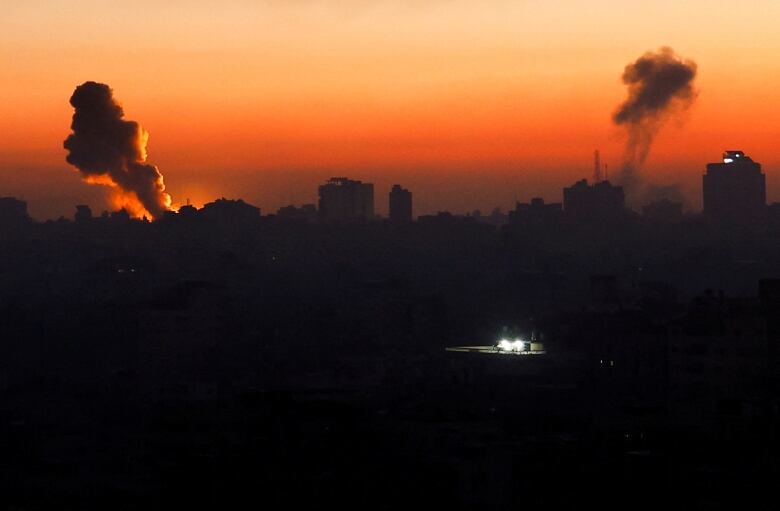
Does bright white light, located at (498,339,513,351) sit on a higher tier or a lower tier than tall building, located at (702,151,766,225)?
lower

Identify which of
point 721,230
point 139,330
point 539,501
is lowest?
point 539,501

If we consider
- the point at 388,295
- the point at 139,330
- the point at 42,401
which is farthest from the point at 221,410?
the point at 388,295

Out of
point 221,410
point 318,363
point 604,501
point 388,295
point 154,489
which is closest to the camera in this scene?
point 604,501

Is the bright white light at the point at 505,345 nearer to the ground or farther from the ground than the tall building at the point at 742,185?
nearer to the ground

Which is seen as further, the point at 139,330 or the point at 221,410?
the point at 139,330

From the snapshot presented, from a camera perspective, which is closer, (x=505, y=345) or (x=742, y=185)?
(x=505, y=345)

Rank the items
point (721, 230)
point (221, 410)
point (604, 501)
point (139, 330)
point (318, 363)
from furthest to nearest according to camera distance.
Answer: point (721, 230)
point (139, 330)
point (318, 363)
point (221, 410)
point (604, 501)

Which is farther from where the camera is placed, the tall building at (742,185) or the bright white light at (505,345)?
the tall building at (742,185)

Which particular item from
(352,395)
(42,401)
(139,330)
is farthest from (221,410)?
(139,330)

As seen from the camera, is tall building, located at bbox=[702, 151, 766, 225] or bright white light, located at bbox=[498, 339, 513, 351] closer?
bright white light, located at bbox=[498, 339, 513, 351]

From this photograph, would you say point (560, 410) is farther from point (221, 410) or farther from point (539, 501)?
point (539, 501)

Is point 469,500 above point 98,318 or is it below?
below
